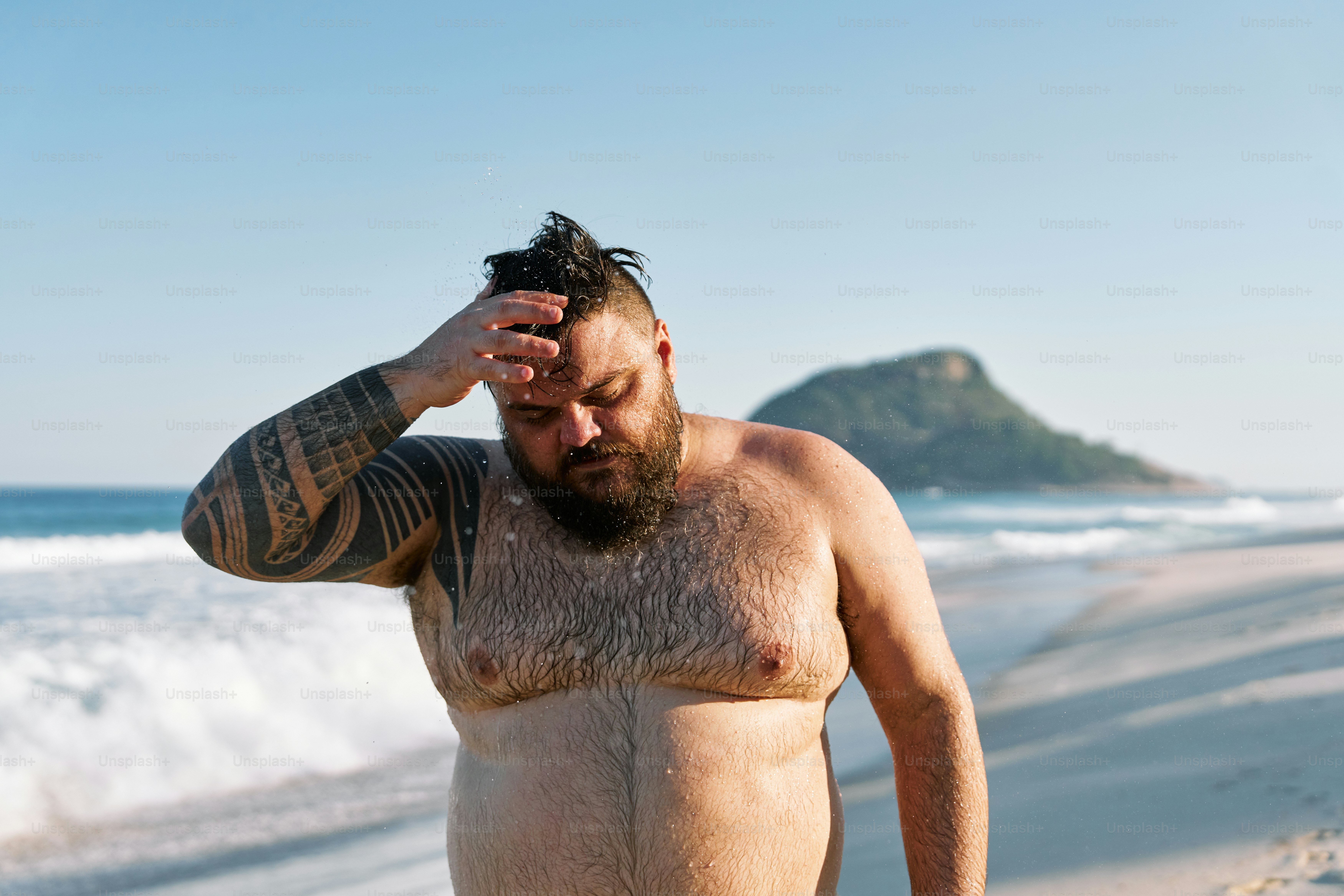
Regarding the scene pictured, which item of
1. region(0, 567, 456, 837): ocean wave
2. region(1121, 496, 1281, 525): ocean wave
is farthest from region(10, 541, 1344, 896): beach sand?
region(1121, 496, 1281, 525): ocean wave

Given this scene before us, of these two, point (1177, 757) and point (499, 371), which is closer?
point (499, 371)

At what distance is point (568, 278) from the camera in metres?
1.98

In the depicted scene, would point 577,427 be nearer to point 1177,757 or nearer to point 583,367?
point 583,367

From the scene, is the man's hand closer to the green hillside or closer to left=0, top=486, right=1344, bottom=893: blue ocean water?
the green hillside

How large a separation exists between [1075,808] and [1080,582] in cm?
738

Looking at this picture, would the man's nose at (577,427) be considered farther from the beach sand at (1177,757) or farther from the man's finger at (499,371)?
the beach sand at (1177,757)

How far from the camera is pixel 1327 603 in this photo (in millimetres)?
6457

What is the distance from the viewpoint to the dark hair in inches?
75.0

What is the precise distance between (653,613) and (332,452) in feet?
2.37

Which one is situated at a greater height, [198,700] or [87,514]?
[198,700]

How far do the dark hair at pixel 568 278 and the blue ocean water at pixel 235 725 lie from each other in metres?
2.45

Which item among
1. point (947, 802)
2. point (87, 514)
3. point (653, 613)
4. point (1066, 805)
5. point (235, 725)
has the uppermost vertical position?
point (653, 613)

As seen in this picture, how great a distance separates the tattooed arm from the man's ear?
1.47ft

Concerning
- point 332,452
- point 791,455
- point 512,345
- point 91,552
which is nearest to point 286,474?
point 332,452
